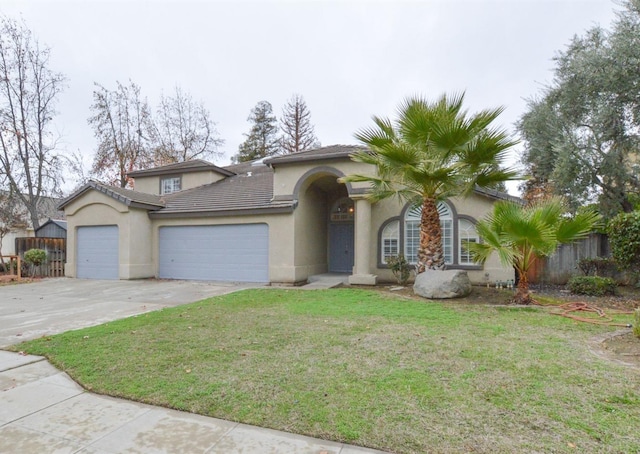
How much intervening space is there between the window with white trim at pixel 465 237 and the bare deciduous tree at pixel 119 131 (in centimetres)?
2362

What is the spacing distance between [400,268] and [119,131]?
983 inches

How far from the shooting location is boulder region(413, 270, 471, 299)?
28.7 ft

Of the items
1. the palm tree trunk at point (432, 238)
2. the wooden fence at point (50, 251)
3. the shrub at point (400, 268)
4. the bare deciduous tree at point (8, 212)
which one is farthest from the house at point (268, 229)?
the bare deciduous tree at point (8, 212)

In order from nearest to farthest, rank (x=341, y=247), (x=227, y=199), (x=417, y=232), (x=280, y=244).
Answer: (x=417, y=232), (x=280, y=244), (x=227, y=199), (x=341, y=247)

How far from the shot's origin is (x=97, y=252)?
47.4ft

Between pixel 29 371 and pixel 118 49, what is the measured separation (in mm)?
14150

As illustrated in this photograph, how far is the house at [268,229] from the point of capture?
38.8 feet

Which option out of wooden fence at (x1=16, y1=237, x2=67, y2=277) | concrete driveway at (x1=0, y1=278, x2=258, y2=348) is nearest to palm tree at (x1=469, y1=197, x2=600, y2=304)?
concrete driveway at (x1=0, y1=278, x2=258, y2=348)

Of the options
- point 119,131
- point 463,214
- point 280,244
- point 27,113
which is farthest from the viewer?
point 119,131

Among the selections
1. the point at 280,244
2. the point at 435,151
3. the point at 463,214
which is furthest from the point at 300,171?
the point at 463,214

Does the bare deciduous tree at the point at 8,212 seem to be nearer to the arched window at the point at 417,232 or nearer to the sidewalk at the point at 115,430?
the sidewalk at the point at 115,430

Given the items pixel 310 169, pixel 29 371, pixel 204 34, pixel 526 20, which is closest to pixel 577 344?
pixel 29 371

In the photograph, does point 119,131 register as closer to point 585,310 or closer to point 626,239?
point 585,310

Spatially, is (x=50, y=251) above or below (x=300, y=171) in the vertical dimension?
below
